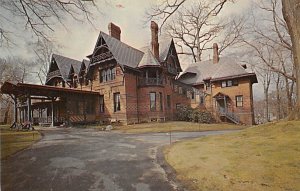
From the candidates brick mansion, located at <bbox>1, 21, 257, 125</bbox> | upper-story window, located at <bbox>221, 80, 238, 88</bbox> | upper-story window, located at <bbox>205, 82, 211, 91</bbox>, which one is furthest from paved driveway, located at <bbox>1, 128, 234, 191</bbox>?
upper-story window, located at <bbox>205, 82, 211, 91</bbox>

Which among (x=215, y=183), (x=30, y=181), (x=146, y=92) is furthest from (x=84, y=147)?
(x=146, y=92)

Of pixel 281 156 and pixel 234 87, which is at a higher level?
pixel 234 87

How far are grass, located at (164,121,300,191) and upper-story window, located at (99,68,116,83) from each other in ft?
28.9

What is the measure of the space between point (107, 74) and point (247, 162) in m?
10.7

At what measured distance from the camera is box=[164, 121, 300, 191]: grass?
2.64m

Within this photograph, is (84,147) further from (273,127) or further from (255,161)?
(273,127)

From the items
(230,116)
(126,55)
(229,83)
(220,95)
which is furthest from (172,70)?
(230,116)

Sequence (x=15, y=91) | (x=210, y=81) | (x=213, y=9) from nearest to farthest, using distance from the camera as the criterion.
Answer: (x=15, y=91), (x=213, y=9), (x=210, y=81)

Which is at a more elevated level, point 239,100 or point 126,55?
point 126,55

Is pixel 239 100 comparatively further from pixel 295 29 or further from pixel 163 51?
pixel 295 29

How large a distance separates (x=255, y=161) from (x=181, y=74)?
13.7 meters

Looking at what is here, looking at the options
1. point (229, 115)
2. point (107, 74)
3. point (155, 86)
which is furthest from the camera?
point (155, 86)

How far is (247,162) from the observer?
124 inches

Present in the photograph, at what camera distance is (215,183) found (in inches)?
108
